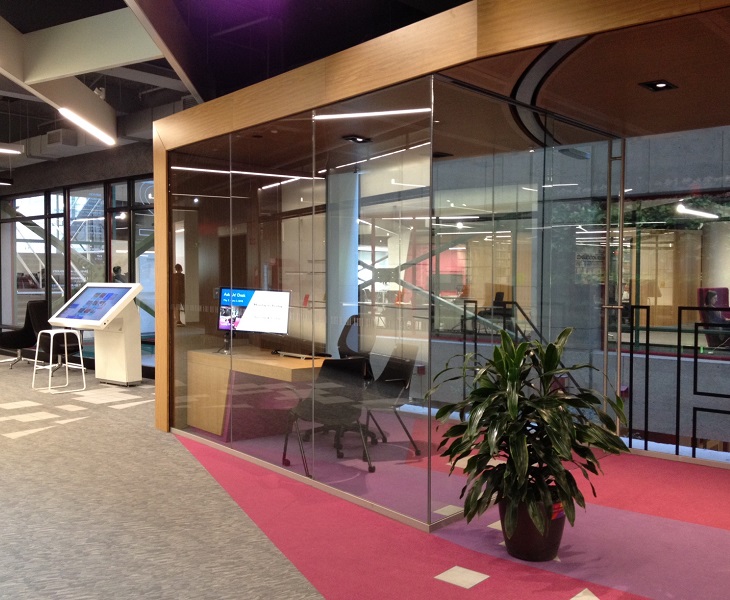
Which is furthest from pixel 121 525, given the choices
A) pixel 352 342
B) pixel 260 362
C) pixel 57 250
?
pixel 57 250

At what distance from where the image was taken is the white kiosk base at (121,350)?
29.6 ft

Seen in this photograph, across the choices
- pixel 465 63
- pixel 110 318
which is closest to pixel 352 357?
pixel 465 63

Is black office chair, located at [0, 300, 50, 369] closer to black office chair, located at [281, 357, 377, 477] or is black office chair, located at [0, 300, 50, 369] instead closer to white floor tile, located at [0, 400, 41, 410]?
white floor tile, located at [0, 400, 41, 410]

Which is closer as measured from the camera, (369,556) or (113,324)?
(369,556)

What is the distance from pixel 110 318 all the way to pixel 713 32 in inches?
288

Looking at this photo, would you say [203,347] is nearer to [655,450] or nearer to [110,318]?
[110,318]

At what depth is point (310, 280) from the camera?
4660 millimetres

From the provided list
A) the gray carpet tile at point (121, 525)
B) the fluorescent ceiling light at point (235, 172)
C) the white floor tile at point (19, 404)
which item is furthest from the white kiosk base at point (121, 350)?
the fluorescent ceiling light at point (235, 172)

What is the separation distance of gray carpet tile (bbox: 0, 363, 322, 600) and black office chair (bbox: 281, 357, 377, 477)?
732 mm

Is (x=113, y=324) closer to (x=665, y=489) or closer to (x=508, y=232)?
(x=508, y=232)

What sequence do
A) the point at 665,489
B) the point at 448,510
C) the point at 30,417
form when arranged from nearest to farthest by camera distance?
the point at 448,510 < the point at 665,489 < the point at 30,417

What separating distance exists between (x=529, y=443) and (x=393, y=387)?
3.29 ft

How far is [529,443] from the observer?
129 inches

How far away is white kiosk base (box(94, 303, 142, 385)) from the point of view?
9.02m
